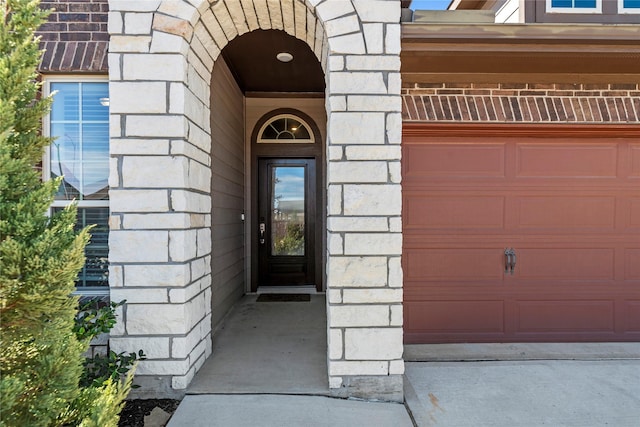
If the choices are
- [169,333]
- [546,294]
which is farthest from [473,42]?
[169,333]

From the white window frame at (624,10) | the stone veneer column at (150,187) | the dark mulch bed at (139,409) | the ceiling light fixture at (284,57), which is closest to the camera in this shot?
the dark mulch bed at (139,409)

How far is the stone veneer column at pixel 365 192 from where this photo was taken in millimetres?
2486

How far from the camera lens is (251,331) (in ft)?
12.2

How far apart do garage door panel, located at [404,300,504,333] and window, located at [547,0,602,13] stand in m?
2.69

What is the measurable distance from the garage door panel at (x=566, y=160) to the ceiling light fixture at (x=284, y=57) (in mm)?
2588

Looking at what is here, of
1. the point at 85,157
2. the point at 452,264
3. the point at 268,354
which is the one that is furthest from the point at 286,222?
the point at 85,157

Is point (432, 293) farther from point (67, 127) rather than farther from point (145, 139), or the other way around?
point (67, 127)

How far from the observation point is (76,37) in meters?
2.69

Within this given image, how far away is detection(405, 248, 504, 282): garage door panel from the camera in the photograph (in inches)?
137

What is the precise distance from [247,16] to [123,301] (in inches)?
89.8

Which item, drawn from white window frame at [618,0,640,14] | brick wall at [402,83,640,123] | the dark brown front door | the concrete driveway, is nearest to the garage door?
brick wall at [402,83,640,123]

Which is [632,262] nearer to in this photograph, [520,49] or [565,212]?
[565,212]

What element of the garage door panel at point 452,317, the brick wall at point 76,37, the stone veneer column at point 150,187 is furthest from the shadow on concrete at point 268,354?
the brick wall at point 76,37

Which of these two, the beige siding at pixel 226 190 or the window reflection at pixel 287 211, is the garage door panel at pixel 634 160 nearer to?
the window reflection at pixel 287 211
